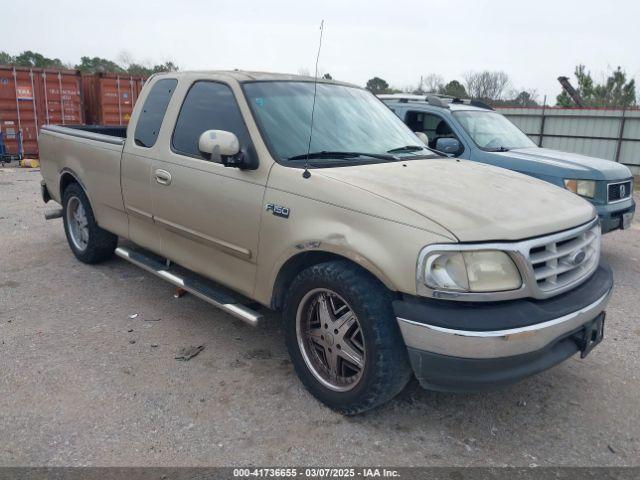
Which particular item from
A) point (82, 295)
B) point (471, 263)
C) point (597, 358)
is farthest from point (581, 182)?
point (82, 295)

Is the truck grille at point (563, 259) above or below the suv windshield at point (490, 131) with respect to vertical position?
below

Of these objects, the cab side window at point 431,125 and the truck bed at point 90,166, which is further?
the cab side window at point 431,125

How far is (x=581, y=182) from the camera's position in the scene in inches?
247

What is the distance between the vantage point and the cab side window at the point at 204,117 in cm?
376

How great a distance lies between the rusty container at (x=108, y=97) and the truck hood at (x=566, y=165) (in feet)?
42.8

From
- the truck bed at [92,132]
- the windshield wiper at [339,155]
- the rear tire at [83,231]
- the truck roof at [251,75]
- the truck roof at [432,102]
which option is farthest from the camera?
the truck roof at [432,102]

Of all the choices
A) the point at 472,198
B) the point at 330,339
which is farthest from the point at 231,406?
the point at 472,198

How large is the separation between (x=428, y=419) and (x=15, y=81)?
15.4 metres

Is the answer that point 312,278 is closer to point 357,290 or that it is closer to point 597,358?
point 357,290

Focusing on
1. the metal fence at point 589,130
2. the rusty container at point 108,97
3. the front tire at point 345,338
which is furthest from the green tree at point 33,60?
the front tire at point 345,338

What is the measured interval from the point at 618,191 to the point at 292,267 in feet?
16.0

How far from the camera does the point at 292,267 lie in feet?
10.9

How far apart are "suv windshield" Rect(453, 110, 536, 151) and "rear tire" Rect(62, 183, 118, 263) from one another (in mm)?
4600

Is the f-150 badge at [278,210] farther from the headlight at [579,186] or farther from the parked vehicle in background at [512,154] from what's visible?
the headlight at [579,186]
